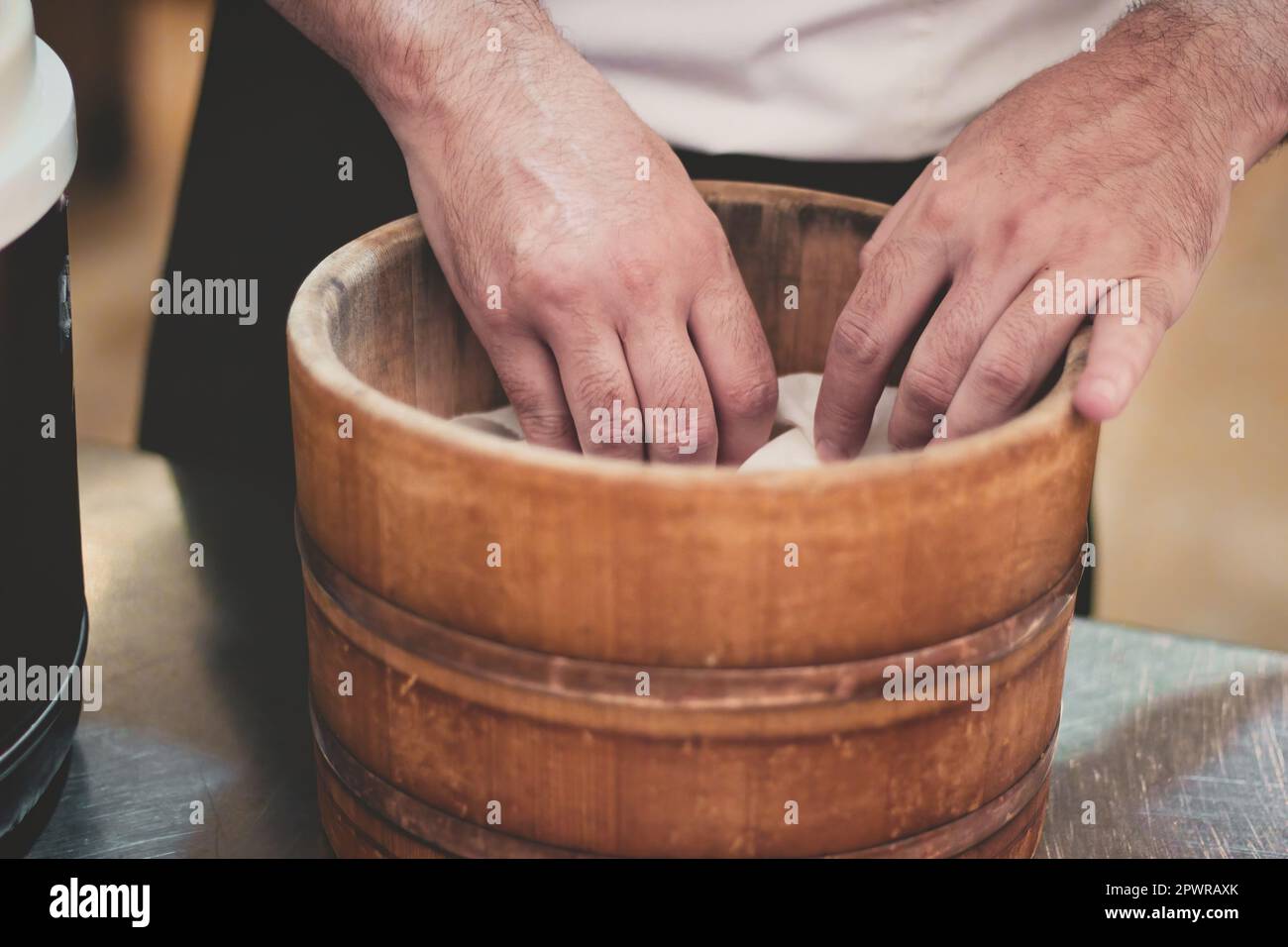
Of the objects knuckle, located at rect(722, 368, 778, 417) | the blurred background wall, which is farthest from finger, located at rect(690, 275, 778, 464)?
the blurred background wall

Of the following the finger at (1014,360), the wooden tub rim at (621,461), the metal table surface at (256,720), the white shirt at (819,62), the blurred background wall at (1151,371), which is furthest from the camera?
the blurred background wall at (1151,371)

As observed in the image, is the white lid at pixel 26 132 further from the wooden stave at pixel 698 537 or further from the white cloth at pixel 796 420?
the white cloth at pixel 796 420

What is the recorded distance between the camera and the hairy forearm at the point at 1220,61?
0.82m

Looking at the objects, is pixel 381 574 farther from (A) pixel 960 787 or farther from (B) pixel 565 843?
(A) pixel 960 787

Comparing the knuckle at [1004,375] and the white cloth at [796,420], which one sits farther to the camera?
the white cloth at [796,420]

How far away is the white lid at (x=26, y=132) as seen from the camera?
0.60 meters

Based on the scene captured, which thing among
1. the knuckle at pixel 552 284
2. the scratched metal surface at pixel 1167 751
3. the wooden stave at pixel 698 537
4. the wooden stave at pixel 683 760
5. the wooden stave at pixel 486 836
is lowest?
the scratched metal surface at pixel 1167 751

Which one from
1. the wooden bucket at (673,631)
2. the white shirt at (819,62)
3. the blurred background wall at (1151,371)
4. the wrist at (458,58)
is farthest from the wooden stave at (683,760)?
the blurred background wall at (1151,371)

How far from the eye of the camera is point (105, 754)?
830 mm

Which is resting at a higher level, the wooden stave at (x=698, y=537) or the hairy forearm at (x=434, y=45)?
the hairy forearm at (x=434, y=45)

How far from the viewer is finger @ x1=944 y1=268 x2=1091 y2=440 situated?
684 mm

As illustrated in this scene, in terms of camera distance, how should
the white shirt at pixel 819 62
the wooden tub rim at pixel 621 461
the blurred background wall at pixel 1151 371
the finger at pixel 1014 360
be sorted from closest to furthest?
the wooden tub rim at pixel 621 461 < the finger at pixel 1014 360 < the white shirt at pixel 819 62 < the blurred background wall at pixel 1151 371

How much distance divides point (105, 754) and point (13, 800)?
14cm

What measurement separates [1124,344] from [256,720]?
55cm
